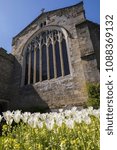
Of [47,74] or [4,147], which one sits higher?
[47,74]

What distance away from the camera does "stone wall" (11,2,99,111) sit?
11.5m

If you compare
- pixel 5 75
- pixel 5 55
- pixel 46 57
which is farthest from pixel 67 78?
pixel 5 55

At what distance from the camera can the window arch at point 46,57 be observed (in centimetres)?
1340

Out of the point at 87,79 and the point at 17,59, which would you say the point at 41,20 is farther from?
the point at 87,79

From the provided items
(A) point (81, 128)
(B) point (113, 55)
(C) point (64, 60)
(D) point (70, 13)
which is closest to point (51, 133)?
(A) point (81, 128)

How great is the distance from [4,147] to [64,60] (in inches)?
436

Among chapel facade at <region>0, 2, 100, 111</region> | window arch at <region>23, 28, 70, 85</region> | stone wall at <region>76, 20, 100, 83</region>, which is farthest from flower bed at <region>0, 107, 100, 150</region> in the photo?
window arch at <region>23, 28, 70, 85</region>

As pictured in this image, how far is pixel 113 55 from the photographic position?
1.79 meters

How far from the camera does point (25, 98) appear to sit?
13.6 metres

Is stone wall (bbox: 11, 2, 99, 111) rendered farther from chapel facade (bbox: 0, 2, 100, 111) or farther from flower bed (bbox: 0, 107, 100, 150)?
flower bed (bbox: 0, 107, 100, 150)

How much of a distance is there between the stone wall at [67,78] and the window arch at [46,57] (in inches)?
18.1

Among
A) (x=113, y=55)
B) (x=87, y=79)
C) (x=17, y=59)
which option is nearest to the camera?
(x=113, y=55)

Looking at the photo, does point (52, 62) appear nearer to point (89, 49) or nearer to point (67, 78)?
point (67, 78)

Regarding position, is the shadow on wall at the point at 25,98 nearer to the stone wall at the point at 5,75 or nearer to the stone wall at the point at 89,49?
the stone wall at the point at 5,75
